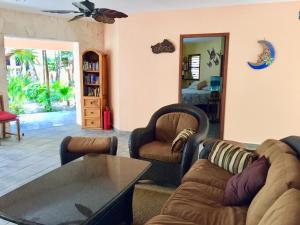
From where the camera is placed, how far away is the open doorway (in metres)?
7.36

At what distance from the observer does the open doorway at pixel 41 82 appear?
7.36 m

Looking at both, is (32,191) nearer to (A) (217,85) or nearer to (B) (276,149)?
(B) (276,149)

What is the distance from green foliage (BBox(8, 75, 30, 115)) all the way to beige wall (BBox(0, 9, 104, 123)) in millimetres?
2262

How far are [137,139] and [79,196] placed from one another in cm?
134

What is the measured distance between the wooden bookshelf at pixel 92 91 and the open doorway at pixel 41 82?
1017mm

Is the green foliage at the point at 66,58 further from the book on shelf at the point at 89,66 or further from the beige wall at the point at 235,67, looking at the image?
the beige wall at the point at 235,67

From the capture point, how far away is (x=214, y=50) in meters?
7.75

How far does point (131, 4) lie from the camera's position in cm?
Result: 466

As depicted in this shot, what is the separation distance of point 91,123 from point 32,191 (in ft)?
13.7

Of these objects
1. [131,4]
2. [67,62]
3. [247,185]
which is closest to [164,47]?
[131,4]

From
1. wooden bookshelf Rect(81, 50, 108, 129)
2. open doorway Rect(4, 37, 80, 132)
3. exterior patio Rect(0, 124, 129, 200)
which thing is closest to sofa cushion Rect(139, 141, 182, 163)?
exterior patio Rect(0, 124, 129, 200)

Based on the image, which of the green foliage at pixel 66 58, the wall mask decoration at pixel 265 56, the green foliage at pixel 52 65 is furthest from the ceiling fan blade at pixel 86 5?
the green foliage at pixel 66 58

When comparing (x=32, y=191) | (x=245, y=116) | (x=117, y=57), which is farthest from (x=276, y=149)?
(x=117, y=57)

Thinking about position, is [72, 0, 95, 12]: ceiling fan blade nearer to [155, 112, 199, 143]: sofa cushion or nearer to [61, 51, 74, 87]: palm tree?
[155, 112, 199, 143]: sofa cushion
